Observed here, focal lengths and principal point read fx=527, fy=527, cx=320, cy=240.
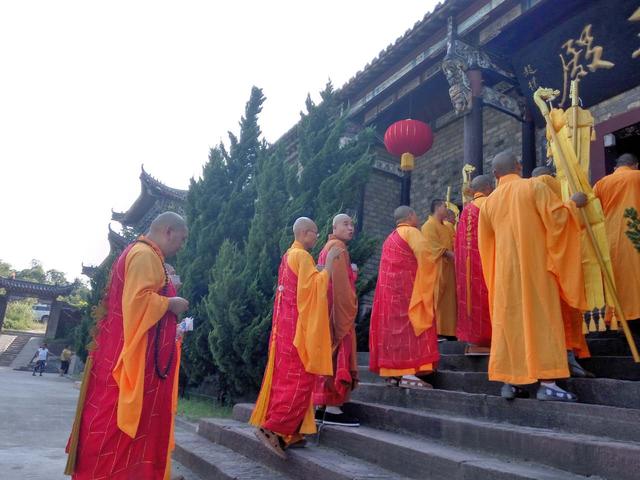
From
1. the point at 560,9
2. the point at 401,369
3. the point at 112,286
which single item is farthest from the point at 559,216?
the point at 560,9

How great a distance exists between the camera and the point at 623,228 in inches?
174

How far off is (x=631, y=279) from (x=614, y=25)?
3.24m

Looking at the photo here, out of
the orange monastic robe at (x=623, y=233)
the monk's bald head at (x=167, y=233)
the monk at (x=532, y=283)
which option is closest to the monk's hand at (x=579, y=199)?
the monk at (x=532, y=283)

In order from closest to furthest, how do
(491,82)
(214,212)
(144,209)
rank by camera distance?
1. (491,82)
2. (214,212)
3. (144,209)

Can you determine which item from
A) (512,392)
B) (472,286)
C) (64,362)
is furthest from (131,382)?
(64,362)

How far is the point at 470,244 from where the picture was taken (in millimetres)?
4812

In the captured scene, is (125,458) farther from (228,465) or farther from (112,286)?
(228,465)

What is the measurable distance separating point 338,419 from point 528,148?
19.1 ft

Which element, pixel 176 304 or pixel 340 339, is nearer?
pixel 176 304

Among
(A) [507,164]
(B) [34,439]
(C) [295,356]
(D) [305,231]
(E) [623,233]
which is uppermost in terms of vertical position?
(A) [507,164]

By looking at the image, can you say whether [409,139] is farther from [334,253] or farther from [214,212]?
[334,253]

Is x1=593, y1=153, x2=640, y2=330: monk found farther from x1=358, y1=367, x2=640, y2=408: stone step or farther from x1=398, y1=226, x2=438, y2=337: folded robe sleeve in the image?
x1=398, y1=226, x2=438, y2=337: folded robe sleeve

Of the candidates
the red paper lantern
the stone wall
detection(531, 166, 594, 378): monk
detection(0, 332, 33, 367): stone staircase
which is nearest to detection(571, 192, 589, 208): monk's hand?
detection(531, 166, 594, 378): monk

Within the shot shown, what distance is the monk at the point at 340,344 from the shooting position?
4.10 m
